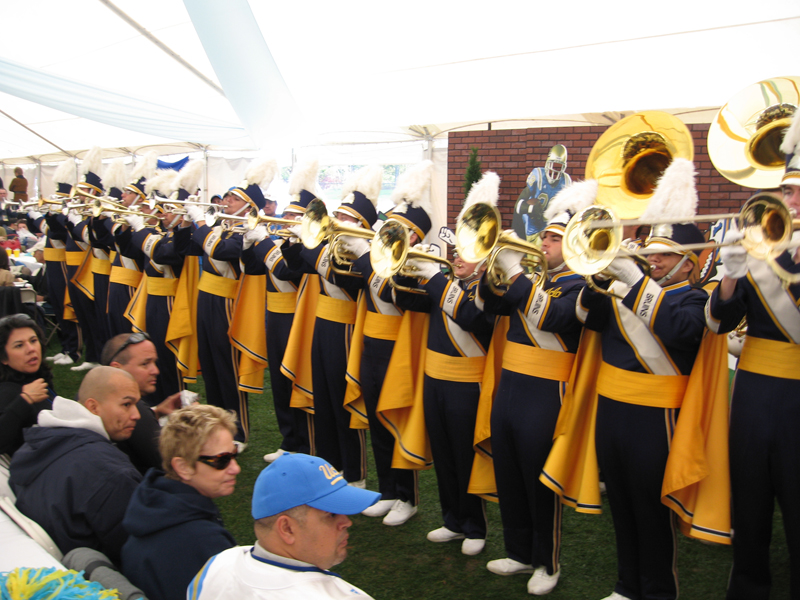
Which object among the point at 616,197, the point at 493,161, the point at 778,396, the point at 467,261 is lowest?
the point at 778,396

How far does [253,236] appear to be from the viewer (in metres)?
4.52

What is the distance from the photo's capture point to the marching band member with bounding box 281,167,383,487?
4.11 meters

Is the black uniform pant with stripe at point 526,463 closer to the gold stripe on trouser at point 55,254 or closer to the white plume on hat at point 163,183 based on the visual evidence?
the white plume on hat at point 163,183

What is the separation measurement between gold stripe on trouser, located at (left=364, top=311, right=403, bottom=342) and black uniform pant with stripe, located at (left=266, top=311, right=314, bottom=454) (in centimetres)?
101

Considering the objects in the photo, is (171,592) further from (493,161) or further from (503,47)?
(493,161)

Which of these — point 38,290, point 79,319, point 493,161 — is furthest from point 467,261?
point 38,290

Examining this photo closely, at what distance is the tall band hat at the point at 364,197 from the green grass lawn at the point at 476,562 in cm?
187

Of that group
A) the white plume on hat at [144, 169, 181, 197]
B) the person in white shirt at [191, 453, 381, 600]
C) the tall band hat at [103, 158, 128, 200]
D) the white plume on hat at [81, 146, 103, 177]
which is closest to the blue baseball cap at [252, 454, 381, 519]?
the person in white shirt at [191, 453, 381, 600]

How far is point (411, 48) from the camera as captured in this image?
5945 mm

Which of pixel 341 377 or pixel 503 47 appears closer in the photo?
pixel 341 377

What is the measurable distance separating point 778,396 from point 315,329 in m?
2.66

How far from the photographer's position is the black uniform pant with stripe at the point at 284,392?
4.65 meters

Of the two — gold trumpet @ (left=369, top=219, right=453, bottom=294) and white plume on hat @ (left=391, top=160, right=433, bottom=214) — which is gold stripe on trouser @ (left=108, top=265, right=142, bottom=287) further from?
gold trumpet @ (left=369, top=219, right=453, bottom=294)

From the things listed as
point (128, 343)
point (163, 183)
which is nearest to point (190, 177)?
point (163, 183)
